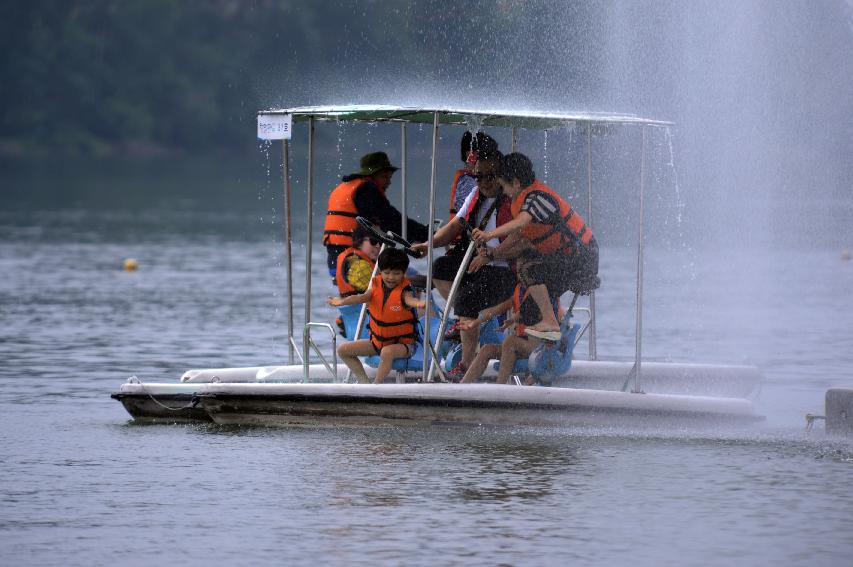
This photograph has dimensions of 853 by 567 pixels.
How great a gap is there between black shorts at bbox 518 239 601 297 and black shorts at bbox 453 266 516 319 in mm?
404

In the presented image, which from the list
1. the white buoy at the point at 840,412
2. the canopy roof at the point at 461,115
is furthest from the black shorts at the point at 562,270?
the white buoy at the point at 840,412

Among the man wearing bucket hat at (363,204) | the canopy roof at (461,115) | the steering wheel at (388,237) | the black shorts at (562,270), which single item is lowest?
the black shorts at (562,270)

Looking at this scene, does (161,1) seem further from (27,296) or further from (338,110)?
(338,110)

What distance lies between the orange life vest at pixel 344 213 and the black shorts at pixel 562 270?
62.2 inches

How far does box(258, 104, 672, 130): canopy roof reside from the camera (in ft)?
42.9

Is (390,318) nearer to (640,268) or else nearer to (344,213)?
(344,213)

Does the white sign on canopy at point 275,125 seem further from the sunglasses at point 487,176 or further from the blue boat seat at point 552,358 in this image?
the blue boat seat at point 552,358

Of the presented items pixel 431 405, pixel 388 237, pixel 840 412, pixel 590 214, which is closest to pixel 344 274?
pixel 388 237

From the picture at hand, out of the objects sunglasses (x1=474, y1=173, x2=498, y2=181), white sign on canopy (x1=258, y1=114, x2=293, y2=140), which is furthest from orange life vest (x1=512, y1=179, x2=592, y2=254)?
white sign on canopy (x1=258, y1=114, x2=293, y2=140)

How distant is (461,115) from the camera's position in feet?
46.2

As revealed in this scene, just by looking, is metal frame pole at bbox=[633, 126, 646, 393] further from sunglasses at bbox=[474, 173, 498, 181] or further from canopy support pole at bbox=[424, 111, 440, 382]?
canopy support pole at bbox=[424, 111, 440, 382]

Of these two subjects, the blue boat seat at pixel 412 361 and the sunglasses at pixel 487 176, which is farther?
the blue boat seat at pixel 412 361

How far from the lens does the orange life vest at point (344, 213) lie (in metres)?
14.6

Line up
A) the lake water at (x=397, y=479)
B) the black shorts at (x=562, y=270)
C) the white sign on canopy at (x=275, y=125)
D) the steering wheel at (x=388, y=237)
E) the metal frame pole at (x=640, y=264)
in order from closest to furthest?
1. the lake water at (x=397, y=479)
2. the metal frame pole at (x=640, y=264)
3. the black shorts at (x=562, y=270)
4. the steering wheel at (x=388, y=237)
5. the white sign on canopy at (x=275, y=125)
